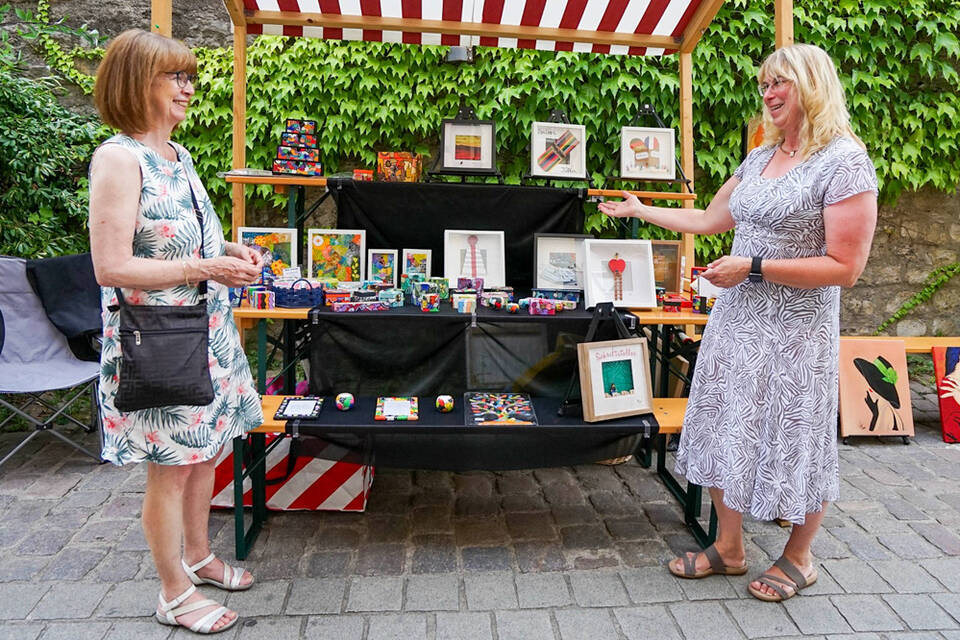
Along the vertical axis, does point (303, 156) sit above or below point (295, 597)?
above

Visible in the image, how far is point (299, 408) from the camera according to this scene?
113 inches

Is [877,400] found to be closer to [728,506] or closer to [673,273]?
[673,273]

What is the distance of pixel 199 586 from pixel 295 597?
37cm

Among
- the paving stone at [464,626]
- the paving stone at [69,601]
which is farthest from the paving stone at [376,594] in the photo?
the paving stone at [69,601]

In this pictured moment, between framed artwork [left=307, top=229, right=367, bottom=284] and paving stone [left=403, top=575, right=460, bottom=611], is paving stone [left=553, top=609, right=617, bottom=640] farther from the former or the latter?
framed artwork [left=307, top=229, right=367, bottom=284]

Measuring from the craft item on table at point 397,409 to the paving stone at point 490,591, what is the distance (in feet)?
2.30

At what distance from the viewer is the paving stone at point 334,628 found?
2225 mm

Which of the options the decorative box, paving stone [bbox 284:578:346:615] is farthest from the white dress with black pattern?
the decorative box

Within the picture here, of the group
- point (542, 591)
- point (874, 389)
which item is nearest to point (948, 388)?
point (874, 389)

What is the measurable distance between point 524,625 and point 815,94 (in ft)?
6.63

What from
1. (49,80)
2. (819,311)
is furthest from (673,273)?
(49,80)

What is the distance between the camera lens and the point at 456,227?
3758mm

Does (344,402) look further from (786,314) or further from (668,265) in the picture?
(668,265)

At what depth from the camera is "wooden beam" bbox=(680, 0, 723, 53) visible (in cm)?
347
